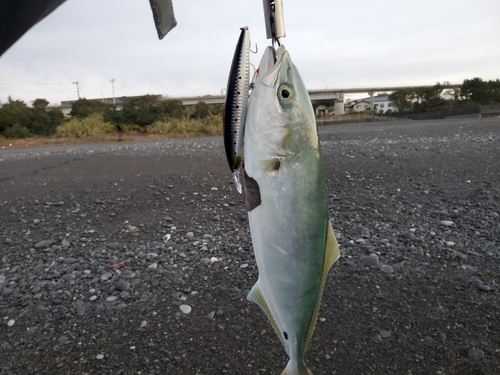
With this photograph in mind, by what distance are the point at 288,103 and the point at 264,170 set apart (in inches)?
8.3

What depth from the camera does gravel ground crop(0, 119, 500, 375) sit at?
9.71 ft

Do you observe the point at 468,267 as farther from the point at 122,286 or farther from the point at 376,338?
the point at 122,286

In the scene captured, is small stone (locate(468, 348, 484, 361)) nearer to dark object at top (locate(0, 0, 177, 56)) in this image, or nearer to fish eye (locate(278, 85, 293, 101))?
fish eye (locate(278, 85, 293, 101))

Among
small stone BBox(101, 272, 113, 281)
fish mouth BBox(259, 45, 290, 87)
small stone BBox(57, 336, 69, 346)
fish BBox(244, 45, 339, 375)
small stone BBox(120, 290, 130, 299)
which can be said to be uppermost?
fish mouth BBox(259, 45, 290, 87)

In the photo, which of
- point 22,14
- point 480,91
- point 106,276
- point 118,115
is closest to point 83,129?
point 118,115

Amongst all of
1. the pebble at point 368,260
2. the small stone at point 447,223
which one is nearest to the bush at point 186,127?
the small stone at point 447,223

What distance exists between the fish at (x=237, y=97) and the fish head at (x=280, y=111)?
0.04 m

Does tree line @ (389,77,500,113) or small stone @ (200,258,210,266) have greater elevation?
tree line @ (389,77,500,113)

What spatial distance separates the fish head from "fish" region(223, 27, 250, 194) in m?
0.04

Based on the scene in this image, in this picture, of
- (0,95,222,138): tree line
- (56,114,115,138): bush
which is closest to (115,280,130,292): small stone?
(56,114,115,138): bush

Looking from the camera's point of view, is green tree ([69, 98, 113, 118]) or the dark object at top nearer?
the dark object at top

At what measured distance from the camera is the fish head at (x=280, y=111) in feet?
4.00

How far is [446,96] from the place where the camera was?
128 feet

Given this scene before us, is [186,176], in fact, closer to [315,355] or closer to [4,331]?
[4,331]
